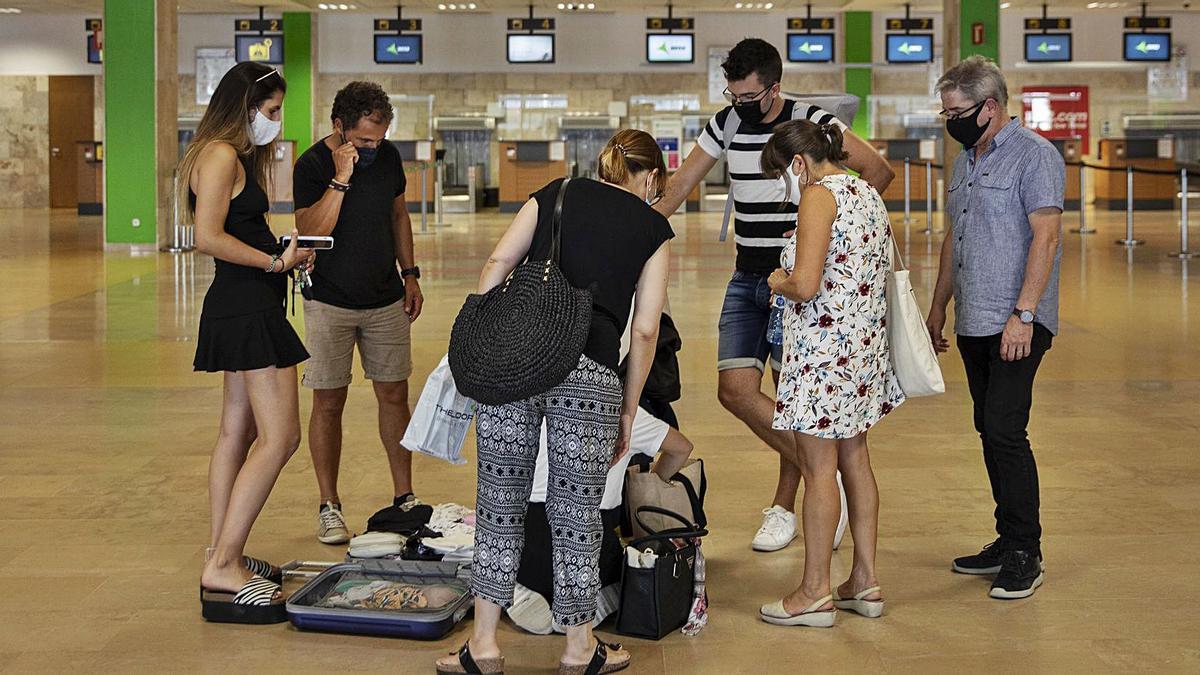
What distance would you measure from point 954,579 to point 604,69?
78.8 ft

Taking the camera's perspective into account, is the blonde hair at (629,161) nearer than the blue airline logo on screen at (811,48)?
Yes

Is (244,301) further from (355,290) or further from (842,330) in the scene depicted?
(842,330)

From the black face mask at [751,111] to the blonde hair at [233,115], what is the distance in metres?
1.39

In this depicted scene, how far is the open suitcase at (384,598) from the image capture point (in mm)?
3676

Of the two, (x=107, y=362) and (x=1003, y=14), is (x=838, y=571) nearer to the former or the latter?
(x=107, y=362)

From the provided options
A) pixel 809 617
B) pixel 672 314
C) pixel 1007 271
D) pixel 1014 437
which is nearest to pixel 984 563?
pixel 1014 437

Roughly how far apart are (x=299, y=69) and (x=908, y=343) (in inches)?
961

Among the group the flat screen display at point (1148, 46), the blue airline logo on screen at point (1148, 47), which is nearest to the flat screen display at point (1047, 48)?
the flat screen display at point (1148, 46)

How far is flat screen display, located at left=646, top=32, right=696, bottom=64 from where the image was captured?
88.3ft

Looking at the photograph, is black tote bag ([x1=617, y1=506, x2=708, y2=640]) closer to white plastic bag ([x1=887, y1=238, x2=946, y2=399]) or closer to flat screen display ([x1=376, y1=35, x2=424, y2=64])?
white plastic bag ([x1=887, y1=238, x2=946, y2=399])

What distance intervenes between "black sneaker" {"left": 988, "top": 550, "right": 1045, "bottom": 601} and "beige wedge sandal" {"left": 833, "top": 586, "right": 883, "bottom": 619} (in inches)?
15.1

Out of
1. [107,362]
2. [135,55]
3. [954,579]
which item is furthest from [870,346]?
[135,55]

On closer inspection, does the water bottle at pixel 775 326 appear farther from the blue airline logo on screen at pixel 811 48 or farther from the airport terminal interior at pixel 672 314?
the blue airline logo on screen at pixel 811 48

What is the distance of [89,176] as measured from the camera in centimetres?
2723
